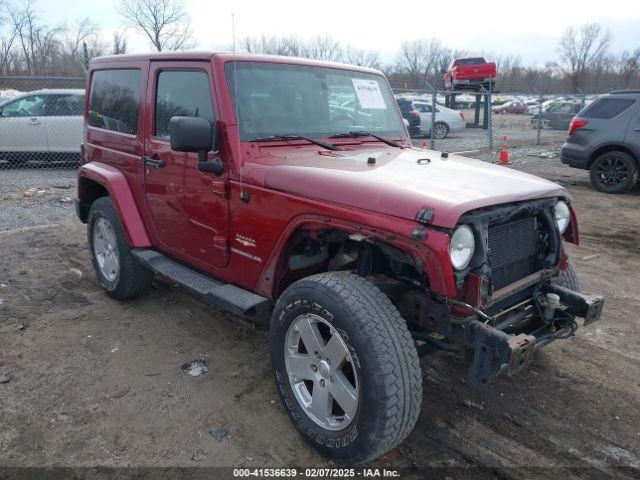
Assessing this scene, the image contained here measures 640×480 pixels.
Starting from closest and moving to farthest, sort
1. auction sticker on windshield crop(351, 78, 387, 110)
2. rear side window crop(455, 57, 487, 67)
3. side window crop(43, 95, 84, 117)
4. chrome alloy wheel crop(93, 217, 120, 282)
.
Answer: auction sticker on windshield crop(351, 78, 387, 110) < chrome alloy wheel crop(93, 217, 120, 282) < side window crop(43, 95, 84, 117) < rear side window crop(455, 57, 487, 67)

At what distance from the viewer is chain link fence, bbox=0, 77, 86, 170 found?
1093cm

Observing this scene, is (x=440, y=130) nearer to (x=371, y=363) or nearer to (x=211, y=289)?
(x=211, y=289)

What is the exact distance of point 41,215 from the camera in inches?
298

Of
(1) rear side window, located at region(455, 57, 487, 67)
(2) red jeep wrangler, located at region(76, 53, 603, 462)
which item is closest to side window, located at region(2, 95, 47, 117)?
(2) red jeep wrangler, located at region(76, 53, 603, 462)

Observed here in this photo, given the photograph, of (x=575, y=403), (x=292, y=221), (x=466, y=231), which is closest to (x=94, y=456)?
(x=292, y=221)

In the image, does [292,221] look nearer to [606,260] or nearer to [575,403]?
[575,403]

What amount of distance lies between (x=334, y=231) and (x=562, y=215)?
148 cm

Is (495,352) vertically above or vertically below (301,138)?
below

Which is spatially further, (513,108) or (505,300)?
(513,108)

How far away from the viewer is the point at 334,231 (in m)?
2.96

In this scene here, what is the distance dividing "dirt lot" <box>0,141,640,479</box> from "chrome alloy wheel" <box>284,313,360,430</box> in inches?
9.9

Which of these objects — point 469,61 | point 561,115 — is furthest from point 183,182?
point 561,115

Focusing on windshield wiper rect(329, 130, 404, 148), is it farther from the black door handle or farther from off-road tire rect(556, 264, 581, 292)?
off-road tire rect(556, 264, 581, 292)

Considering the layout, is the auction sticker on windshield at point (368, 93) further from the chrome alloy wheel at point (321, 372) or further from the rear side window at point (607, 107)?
the rear side window at point (607, 107)
